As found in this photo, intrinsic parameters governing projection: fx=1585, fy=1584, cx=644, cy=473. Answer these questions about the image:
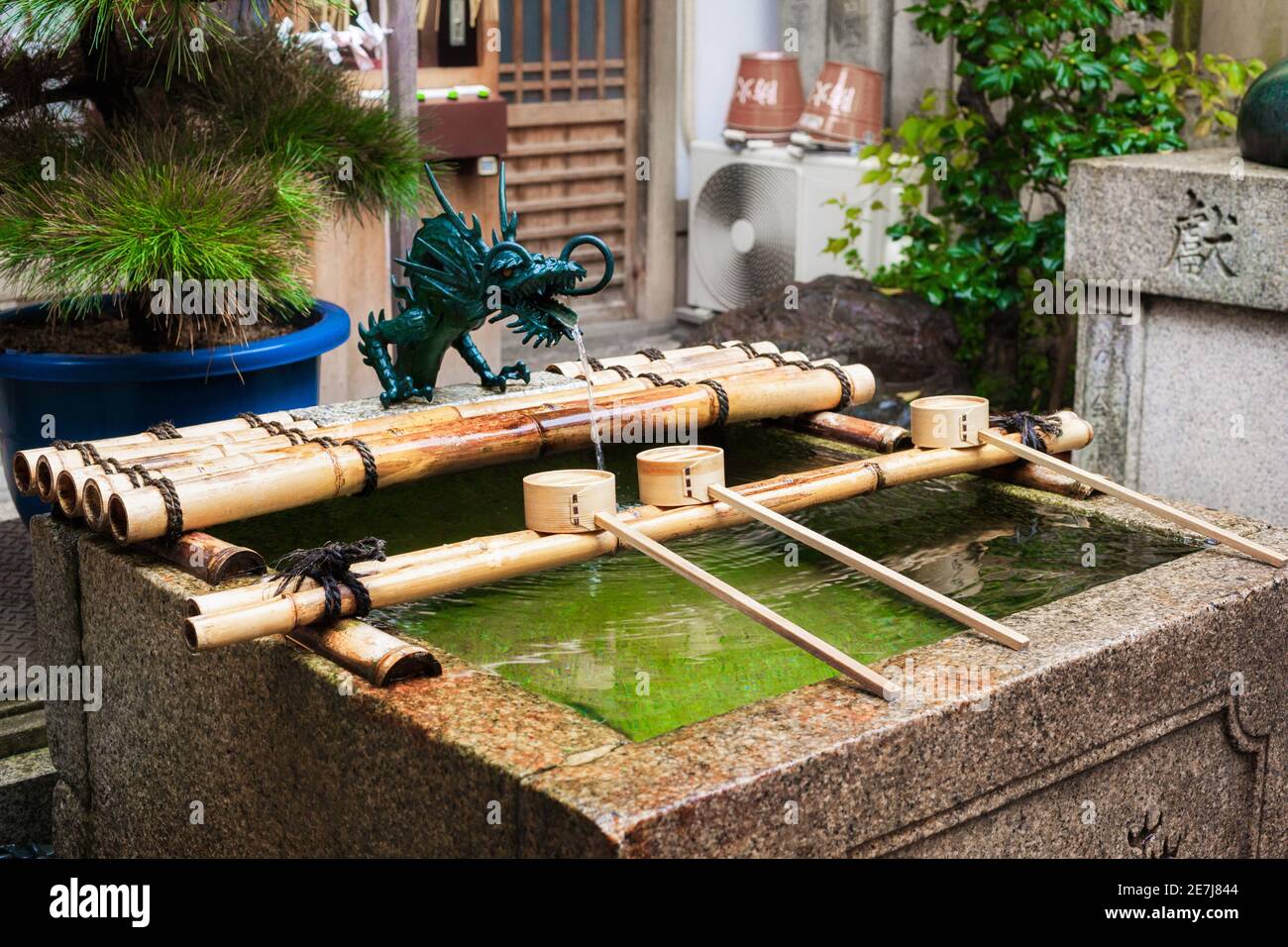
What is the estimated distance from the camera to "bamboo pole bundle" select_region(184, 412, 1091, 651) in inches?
88.1

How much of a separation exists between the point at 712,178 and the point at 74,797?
19.5 feet

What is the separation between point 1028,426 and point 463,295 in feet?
3.87

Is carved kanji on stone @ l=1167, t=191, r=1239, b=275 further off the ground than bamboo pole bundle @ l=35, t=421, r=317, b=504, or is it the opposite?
carved kanji on stone @ l=1167, t=191, r=1239, b=275

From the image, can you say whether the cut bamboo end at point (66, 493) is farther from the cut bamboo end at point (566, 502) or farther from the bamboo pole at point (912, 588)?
the bamboo pole at point (912, 588)

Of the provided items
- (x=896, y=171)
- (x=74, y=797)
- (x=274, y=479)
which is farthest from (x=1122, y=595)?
(x=896, y=171)

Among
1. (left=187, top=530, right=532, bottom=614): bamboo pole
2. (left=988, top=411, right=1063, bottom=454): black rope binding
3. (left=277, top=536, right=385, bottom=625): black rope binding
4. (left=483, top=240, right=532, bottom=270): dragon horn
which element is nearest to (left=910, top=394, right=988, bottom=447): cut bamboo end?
(left=988, top=411, right=1063, bottom=454): black rope binding

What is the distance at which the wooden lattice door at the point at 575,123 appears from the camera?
781 cm

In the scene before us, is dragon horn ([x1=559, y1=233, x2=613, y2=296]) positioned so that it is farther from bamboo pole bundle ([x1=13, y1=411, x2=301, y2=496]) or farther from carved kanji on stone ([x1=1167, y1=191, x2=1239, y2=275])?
carved kanji on stone ([x1=1167, y1=191, x2=1239, y2=275])

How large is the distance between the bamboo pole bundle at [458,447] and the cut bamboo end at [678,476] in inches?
17.5

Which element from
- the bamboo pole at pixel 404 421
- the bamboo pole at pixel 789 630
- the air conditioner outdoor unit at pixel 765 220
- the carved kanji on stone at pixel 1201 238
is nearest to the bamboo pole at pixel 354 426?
the bamboo pole at pixel 404 421

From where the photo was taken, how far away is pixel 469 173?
6148 mm

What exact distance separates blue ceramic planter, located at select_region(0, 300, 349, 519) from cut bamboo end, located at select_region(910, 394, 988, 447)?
1510mm

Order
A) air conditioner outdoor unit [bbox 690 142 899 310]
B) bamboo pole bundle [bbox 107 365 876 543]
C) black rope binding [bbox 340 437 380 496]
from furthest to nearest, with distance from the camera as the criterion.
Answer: air conditioner outdoor unit [bbox 690 142 899 310]
black rope binding [bbox 340 437 380 496]
bamboo pole bundle [bbox 107 365 876 543]

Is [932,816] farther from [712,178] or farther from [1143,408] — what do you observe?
[712,178]
